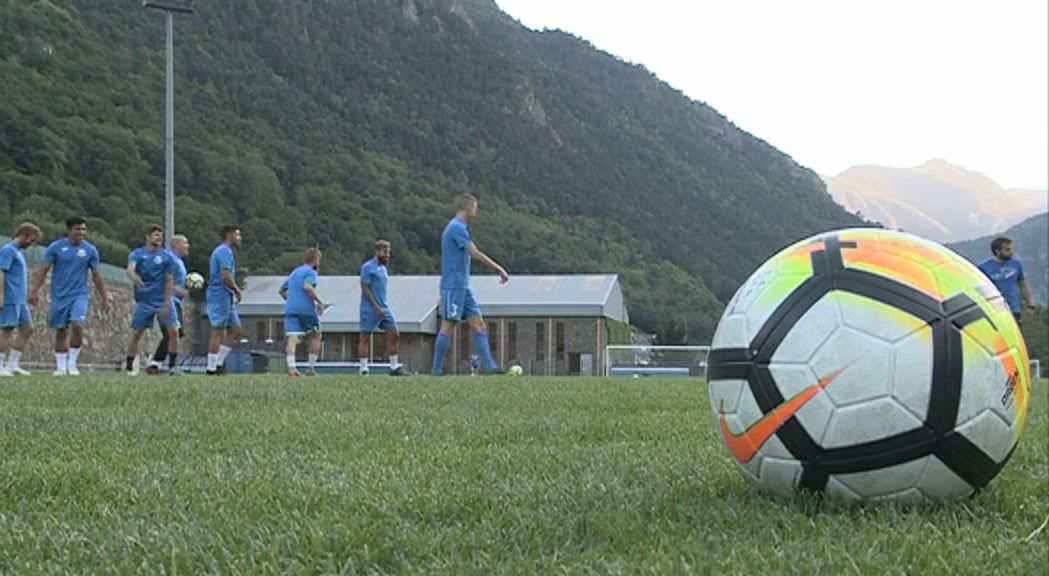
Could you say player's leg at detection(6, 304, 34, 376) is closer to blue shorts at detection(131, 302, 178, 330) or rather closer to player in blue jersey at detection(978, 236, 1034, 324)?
blue shorts at detection(131, 302, 178, 330)

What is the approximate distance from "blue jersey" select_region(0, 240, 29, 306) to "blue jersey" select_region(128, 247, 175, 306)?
1416 millimetres

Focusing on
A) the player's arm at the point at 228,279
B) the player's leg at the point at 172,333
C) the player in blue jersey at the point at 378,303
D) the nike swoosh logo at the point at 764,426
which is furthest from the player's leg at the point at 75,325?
the nike swoosh logo at the point at 764,426

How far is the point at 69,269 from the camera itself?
1377 cm

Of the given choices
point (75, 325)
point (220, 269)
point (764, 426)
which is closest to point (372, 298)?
point (220, 269)

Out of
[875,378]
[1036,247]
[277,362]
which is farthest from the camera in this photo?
[1036,247]

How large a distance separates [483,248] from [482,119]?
38419 millimetres

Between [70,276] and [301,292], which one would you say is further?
[301,292]

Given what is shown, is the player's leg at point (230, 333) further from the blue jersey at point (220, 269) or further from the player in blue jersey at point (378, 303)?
the player in blue jersey at point (378, 303)

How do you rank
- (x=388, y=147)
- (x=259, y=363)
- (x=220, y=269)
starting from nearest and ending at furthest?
(x=220, y=269) → (x=259, y=363) → (x=388, y=147)

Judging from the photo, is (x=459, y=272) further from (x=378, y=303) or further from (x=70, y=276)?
(x=70, y=276)

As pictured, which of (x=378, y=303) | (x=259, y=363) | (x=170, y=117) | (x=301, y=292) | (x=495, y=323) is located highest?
(x=170, y=117)

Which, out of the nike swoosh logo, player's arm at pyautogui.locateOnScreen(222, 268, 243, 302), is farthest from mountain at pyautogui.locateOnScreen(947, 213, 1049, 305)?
the nike swoosh logo

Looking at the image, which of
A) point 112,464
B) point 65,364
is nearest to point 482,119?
point 65,364

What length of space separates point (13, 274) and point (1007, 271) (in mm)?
13029
